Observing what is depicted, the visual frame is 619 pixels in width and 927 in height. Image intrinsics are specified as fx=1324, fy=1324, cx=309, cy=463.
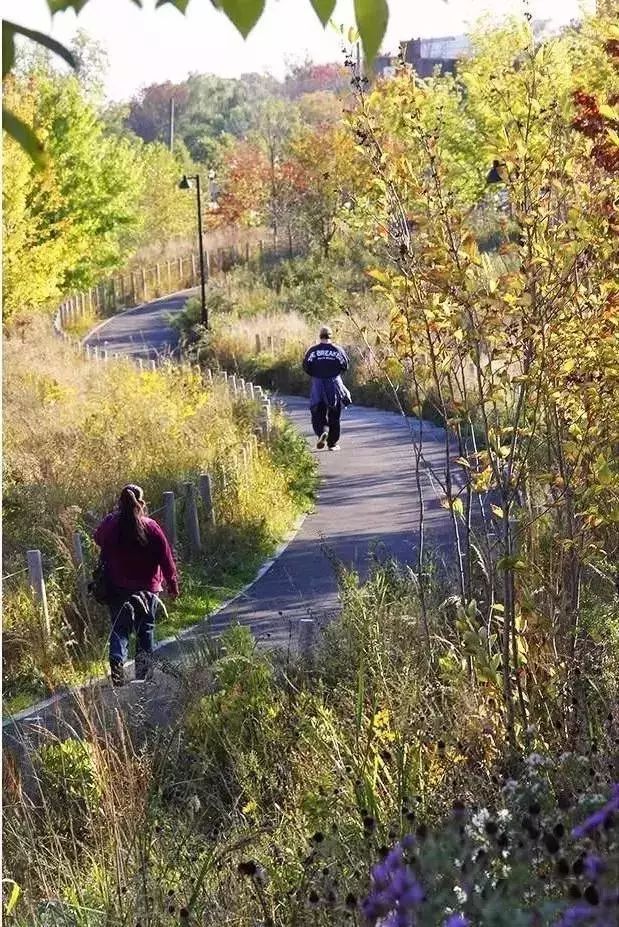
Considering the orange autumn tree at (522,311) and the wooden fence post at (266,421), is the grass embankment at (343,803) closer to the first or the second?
the orange autumn tree at (522,311)

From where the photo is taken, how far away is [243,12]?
1.86 meters

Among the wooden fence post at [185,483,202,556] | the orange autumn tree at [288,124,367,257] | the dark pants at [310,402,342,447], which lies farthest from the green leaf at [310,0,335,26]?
the orange autumn tree at [288,124,367,257]

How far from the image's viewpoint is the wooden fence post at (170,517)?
12.7m

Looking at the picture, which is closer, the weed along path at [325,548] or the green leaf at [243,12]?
the green leaf at [243,12]

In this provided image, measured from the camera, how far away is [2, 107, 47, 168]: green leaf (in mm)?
1510

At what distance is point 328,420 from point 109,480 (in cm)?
482

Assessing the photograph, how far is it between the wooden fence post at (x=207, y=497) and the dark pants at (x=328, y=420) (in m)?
4.14

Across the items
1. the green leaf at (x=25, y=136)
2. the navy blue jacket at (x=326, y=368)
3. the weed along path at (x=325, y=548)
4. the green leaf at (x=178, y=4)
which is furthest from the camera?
the navy blue jacket at (x=326, y=368)

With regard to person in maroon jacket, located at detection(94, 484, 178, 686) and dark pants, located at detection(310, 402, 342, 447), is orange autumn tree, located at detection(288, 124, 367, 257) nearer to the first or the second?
dark pants, located at detection(310, 402, 342, 447)

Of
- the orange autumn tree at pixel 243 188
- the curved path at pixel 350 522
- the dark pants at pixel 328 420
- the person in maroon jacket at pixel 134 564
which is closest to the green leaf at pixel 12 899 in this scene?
the curved path at pixel 350 522

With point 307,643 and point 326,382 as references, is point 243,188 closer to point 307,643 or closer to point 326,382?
point 326,382

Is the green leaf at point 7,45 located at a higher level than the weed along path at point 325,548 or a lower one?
higher

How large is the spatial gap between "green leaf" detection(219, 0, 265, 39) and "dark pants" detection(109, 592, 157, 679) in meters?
6.95

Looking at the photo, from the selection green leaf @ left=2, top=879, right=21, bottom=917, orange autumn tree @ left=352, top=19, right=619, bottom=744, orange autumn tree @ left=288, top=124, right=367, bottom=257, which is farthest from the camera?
orange autumn tree @ left=288, top=124, right=367, bottom=257
